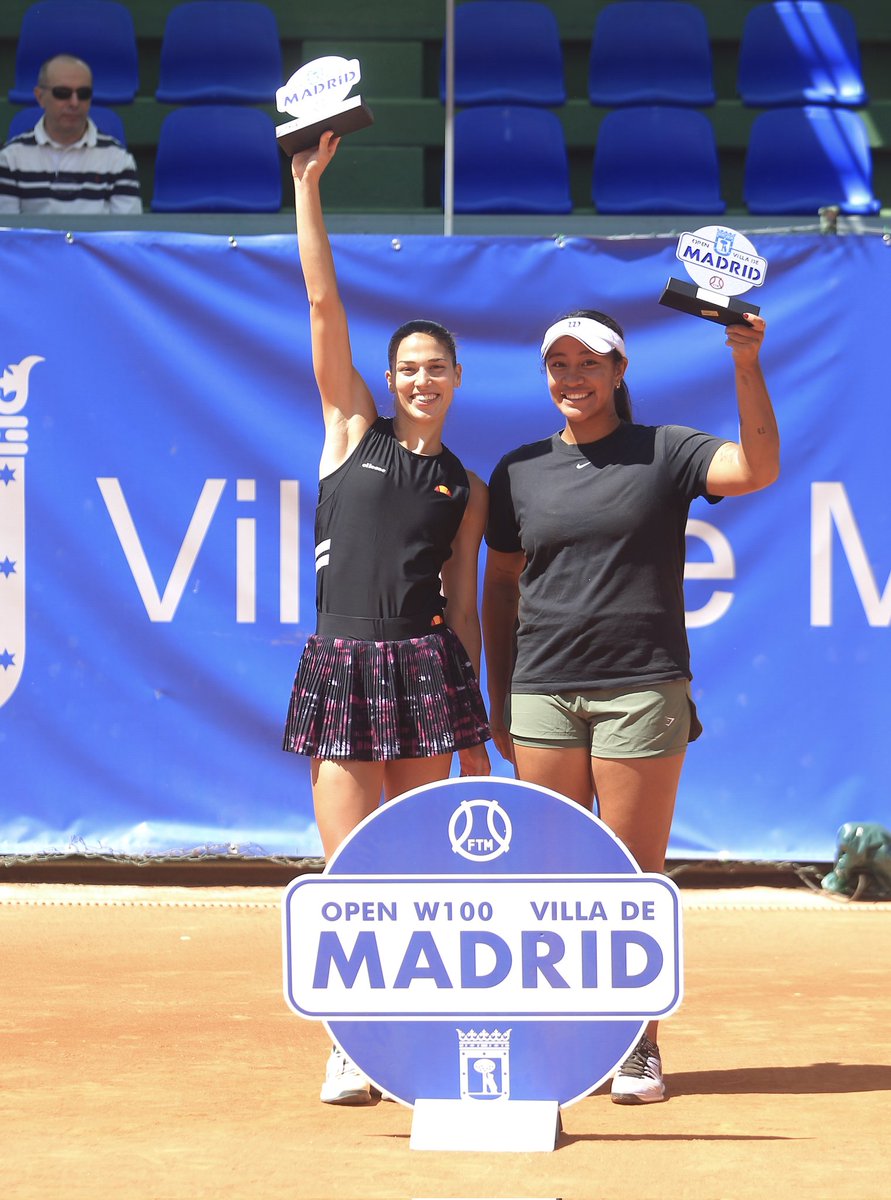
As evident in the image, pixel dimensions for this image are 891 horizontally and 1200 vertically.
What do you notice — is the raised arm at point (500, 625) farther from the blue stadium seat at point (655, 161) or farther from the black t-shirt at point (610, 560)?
the blue stadium seat at point (655, 161)

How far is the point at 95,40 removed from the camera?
9.16 m

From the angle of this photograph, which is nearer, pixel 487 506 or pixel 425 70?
pixel 487 506

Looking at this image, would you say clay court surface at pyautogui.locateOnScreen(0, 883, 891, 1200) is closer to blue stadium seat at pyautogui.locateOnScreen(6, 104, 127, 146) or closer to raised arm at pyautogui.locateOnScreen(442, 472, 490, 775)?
raised arm at pyautogui.locateOnScreen(442, 472, 490, 775)

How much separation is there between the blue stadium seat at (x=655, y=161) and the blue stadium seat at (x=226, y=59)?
5.92ft

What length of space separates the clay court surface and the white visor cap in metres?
1.60

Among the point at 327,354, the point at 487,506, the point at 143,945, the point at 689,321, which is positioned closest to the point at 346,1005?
the point at 487,506

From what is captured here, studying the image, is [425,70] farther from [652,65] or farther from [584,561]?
[584,561]

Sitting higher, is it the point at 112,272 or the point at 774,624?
the point at 112,272

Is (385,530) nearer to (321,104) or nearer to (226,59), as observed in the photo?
(321,104)

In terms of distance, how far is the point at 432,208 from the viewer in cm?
928

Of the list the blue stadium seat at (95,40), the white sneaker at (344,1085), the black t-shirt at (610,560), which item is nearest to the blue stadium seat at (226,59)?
the blue stadium seat at (95,40)

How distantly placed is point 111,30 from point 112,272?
12.8 ft

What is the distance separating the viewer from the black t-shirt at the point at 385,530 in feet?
11.8

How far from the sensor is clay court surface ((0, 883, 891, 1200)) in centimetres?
304
